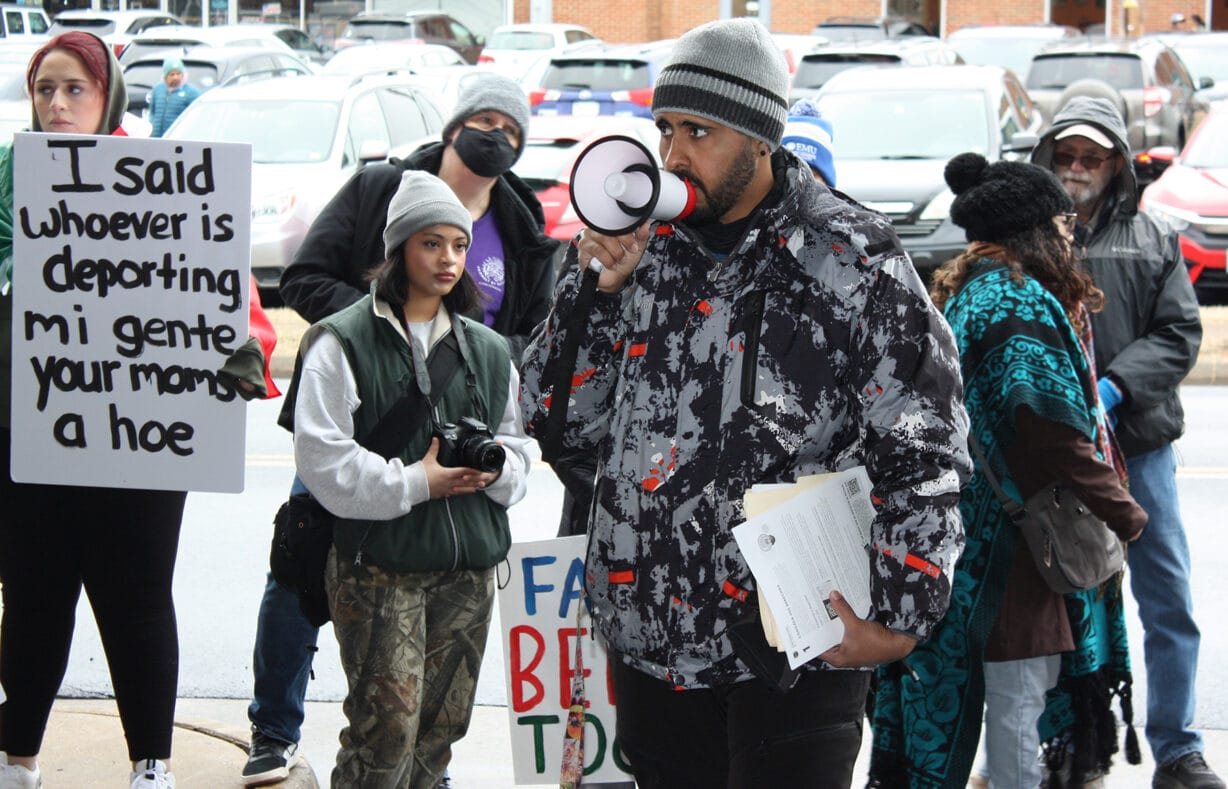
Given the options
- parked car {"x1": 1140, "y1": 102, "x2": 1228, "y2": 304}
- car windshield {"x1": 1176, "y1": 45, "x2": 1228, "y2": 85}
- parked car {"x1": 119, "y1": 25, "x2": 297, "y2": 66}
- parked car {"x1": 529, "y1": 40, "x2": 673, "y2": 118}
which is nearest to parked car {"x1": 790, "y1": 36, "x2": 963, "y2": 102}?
parked car {"x1": 529, "y1": 40, "x2": 673, "y2": 118}

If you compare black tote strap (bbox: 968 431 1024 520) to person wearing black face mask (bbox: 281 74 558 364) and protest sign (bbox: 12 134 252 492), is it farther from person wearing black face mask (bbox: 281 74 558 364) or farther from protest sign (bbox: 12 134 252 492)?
protest sign (bbox: 12 134 252 492)

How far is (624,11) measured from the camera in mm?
37250

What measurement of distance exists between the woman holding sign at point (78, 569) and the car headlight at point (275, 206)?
980 centimetres

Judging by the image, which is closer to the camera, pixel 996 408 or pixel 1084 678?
pixel 996 408

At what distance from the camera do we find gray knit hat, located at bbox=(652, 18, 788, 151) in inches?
110

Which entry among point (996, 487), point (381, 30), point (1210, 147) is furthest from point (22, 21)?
point (996, 487)

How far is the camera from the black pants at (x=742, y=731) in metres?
2.78

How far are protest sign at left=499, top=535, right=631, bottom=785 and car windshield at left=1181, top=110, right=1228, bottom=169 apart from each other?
11.8m

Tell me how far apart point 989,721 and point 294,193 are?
1086cm

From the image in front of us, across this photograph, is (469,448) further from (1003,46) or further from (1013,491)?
(1003,46)

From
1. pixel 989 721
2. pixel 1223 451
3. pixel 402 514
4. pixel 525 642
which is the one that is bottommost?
pixel 1223 451

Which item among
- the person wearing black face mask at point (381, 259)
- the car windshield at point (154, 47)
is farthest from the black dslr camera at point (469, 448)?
the car windshield at point (154, 47)

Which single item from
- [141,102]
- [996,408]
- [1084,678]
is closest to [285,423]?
[996,408]

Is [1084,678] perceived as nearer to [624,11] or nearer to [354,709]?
[354,709]
